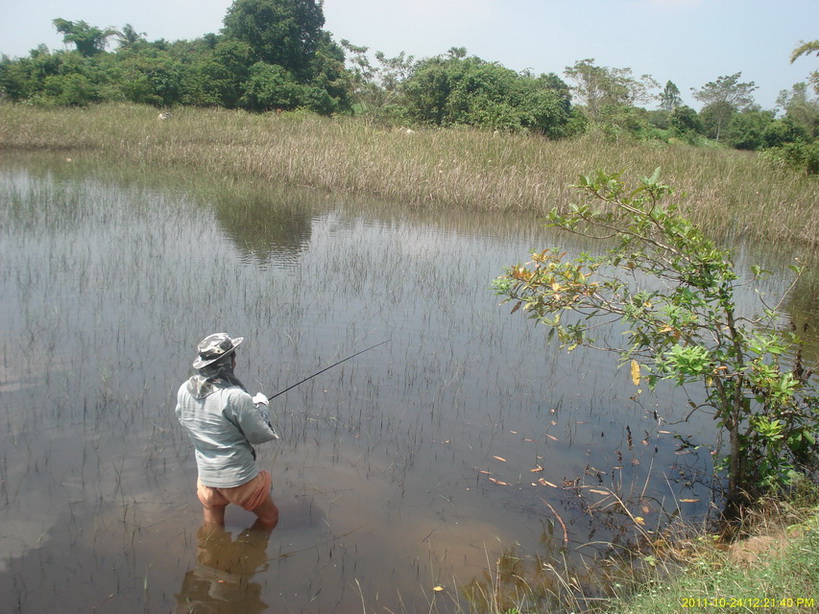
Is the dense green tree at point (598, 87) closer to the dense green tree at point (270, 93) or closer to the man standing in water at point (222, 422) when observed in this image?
the dense green tree at point (270, 93)

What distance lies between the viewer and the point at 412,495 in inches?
172

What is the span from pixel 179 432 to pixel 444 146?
13316mm

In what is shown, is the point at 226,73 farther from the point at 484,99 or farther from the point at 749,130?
the point at 749,130

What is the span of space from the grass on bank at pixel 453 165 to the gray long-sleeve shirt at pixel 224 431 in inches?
400

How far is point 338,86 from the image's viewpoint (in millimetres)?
33000

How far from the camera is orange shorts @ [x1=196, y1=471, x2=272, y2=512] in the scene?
3662 mm

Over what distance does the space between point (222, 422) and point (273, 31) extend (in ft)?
104

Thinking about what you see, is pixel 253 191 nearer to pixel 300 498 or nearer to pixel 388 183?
pixel 388 183

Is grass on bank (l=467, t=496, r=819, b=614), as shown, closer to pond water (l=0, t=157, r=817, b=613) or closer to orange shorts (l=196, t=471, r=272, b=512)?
pond water (l=0, t=157, r=817, b=613)

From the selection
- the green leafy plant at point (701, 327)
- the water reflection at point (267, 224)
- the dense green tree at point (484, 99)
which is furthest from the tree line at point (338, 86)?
the green leafy plant at point (701, 327)

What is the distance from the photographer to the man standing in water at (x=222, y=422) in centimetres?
347

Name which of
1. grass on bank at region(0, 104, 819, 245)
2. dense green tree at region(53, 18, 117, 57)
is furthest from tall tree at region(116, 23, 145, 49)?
grass on bank at region(0, 104, 819, 245)

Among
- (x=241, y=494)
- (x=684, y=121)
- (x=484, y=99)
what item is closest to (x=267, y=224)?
(x=241, y=494)

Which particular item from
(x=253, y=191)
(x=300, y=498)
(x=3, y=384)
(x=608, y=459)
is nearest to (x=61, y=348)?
(x=3, y=384)
